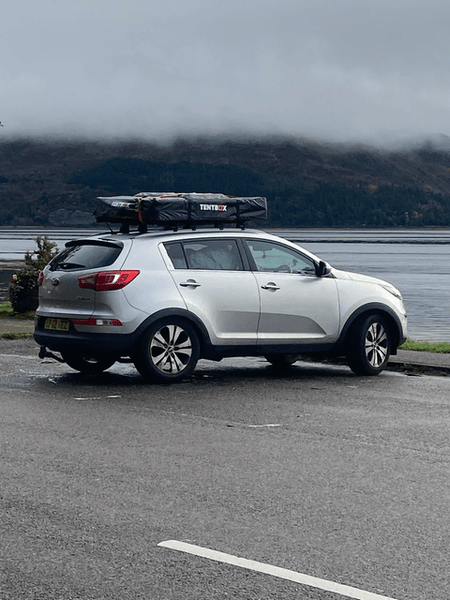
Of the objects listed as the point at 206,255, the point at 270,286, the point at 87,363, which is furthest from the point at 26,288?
the point at 270,286

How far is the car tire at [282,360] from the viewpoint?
44.8 ft

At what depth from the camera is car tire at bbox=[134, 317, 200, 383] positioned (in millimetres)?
11438

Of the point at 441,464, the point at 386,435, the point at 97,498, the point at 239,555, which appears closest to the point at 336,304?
the point at 386,435

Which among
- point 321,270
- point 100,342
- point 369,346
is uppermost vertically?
point 321,270

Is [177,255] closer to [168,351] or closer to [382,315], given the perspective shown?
[168,351]

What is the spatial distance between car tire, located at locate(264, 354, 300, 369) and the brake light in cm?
288

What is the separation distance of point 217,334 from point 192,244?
3.64 ft

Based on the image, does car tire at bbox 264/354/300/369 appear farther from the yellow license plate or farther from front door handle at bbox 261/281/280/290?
the yellow license plate

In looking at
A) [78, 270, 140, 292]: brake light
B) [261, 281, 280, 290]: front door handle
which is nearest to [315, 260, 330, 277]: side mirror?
[261, 281, 280, 290]: front door handle

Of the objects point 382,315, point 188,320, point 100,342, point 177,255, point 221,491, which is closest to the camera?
point 221,491

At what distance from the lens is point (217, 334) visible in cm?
1190

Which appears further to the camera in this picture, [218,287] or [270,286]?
[270,286]

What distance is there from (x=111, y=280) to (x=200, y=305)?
105cm

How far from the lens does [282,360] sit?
1370 centimetres
